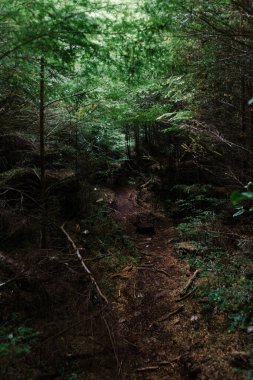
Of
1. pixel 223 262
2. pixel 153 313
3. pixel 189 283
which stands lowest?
pixel 153 313

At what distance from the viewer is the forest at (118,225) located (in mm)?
4668

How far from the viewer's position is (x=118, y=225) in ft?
39.5

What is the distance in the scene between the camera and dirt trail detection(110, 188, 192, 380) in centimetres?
555

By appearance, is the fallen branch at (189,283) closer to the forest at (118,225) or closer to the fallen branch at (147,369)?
the forest at (118,225)

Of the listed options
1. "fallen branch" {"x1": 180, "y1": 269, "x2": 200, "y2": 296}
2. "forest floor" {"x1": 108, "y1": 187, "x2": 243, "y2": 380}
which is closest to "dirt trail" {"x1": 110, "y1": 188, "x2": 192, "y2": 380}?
"forest floor" {"x1": 108, "y1": 187, "x2": 243, "y2": 380}

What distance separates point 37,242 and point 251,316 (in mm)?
5696

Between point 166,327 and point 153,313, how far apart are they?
556 millimetres

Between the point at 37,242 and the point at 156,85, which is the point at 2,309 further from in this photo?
the point at 156,85

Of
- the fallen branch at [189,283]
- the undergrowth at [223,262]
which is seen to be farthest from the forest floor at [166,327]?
the undergrowth at [223,262]

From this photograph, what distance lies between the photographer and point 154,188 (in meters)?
16.8

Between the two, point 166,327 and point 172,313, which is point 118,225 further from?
point 166,327

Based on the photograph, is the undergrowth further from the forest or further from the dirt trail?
the dirt trail

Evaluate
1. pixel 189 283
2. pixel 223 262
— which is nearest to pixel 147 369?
pixel 189 283

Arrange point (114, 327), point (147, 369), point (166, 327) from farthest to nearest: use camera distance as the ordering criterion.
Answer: point (166, 327) < point (114, 327) < point (147, 369)
